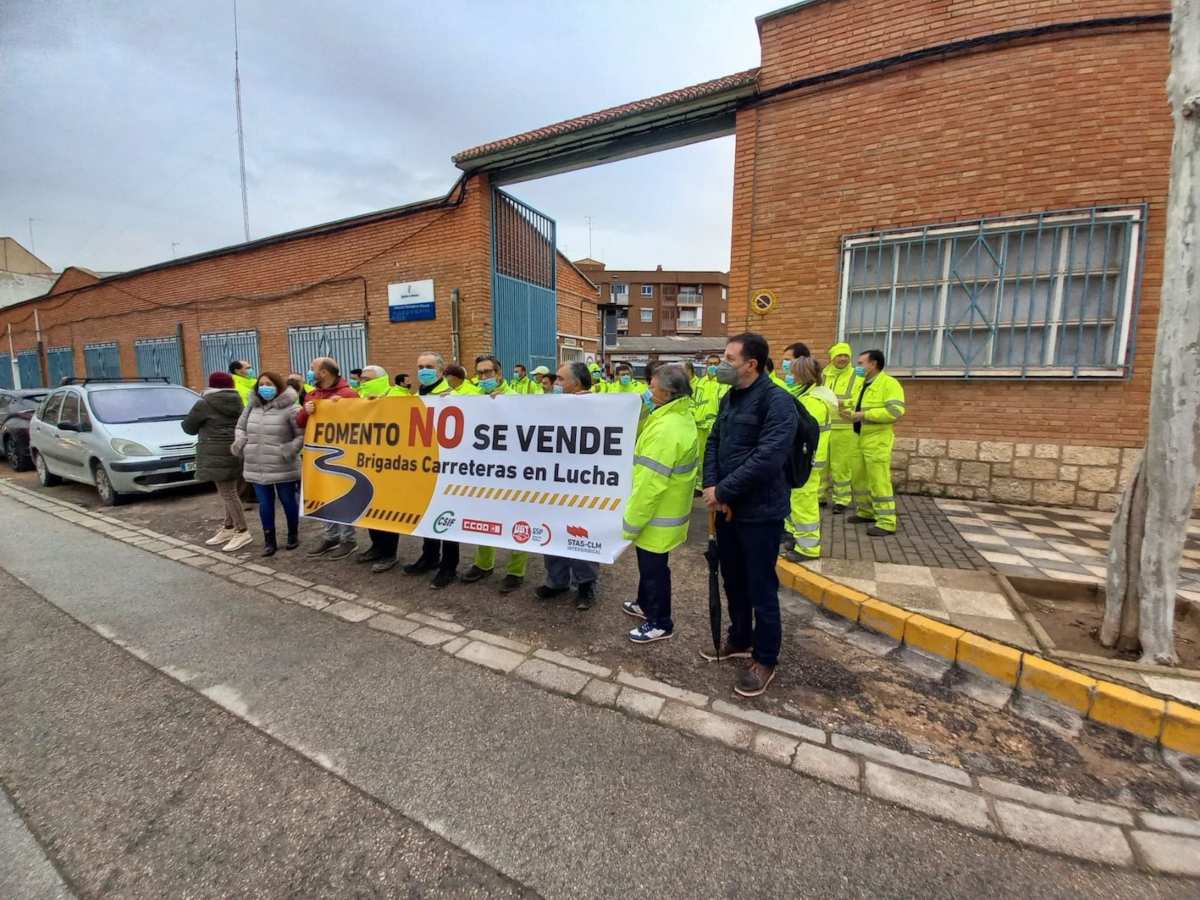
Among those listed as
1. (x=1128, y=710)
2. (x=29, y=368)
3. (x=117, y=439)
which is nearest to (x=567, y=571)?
(x=1128, y=710)

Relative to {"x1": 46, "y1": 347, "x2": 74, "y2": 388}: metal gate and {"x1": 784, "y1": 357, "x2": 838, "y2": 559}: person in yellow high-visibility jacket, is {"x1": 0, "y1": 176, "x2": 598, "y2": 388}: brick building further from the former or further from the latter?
{"x1": 784, "y1": 357, "x2": 838, "y2": 559}: person in yellow high-visibility jacket

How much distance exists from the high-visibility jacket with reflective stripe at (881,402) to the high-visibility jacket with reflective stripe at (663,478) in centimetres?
290

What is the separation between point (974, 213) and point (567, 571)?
6.45 m

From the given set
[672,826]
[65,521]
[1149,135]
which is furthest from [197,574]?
[1149,135]

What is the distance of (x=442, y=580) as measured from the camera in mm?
4461

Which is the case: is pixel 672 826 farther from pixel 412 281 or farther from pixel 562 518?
pixel 412 281

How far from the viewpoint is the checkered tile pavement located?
4.22 meters

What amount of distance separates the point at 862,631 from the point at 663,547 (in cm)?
162

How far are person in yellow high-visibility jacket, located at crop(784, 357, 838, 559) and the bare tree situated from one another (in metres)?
1.83

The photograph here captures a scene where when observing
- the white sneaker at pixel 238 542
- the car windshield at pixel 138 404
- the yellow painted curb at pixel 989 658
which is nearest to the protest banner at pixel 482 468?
the white sneaker at pixel 238 542

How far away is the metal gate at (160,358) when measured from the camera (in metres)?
15.2

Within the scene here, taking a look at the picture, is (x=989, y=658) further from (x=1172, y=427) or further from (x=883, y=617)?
(x=1172, y=427)

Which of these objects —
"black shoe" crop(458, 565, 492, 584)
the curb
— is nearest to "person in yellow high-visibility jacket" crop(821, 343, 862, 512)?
the curb

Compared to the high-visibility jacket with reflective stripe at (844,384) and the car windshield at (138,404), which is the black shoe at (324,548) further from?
the high-visibility jacket with reflective stripe at (844,384)
